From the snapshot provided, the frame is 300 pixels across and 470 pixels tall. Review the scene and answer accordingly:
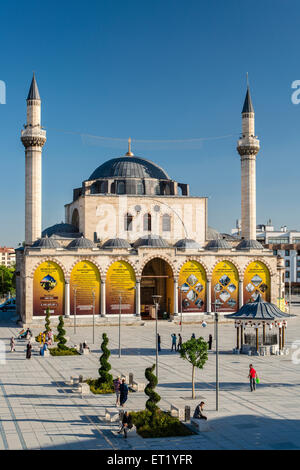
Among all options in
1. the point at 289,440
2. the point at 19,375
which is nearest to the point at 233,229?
the point at 19,375

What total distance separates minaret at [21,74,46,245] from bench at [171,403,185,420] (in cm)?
3827

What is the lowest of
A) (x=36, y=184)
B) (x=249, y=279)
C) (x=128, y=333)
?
(x=128, y=333)

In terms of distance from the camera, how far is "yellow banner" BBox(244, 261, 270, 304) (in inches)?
2290

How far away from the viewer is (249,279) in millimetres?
58312

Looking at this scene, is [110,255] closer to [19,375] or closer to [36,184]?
[36,184]

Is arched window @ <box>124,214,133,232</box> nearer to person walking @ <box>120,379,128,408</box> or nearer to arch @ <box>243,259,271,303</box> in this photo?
arch @ <box>243,259,271,303</box>

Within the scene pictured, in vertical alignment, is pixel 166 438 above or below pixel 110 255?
below

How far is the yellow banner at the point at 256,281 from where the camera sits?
58.2 metres

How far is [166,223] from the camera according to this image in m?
61.0

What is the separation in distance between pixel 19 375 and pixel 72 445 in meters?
12.4

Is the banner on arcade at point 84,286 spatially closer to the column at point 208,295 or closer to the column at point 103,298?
the column at point 103,298

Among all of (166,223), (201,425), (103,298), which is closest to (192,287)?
(166,223)

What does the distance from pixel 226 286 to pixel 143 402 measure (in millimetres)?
35777

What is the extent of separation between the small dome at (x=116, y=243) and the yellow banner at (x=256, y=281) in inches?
507
